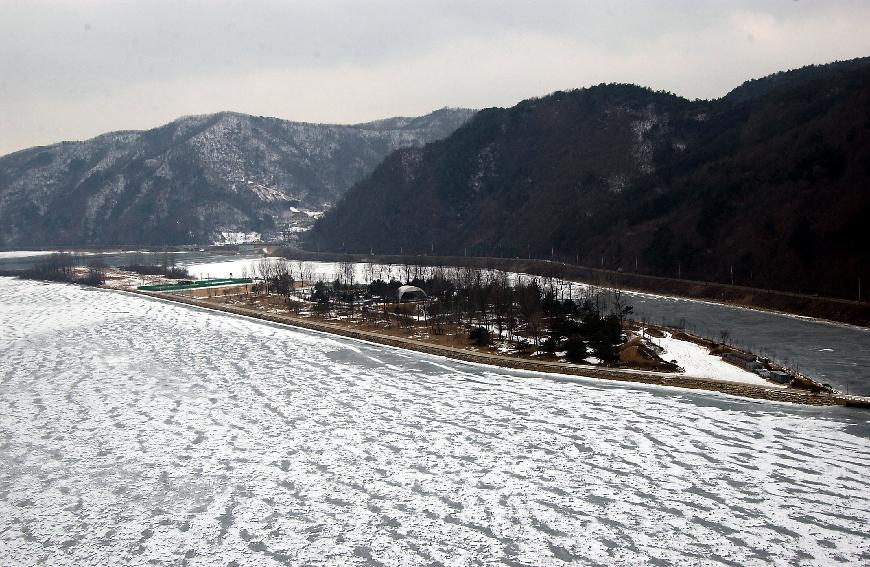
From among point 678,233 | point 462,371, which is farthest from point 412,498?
point 678,233

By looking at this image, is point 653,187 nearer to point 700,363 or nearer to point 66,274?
point 700,363

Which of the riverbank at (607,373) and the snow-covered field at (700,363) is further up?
the snow-covered field at (700,363)

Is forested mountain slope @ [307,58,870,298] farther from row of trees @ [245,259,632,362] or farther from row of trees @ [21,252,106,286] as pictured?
row of trees @ [21,252,106,286]

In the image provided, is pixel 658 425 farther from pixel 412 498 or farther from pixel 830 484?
pixel 412 498

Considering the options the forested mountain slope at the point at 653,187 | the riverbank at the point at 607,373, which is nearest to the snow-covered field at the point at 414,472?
the riverbank at the point at 607,373

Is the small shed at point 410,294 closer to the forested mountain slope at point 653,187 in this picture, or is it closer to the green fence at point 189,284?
the forested mountain slope at point 653,187

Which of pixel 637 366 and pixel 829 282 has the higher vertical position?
pixel 829 282

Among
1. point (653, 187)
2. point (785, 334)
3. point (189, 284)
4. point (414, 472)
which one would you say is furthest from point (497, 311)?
point (653, 187)
